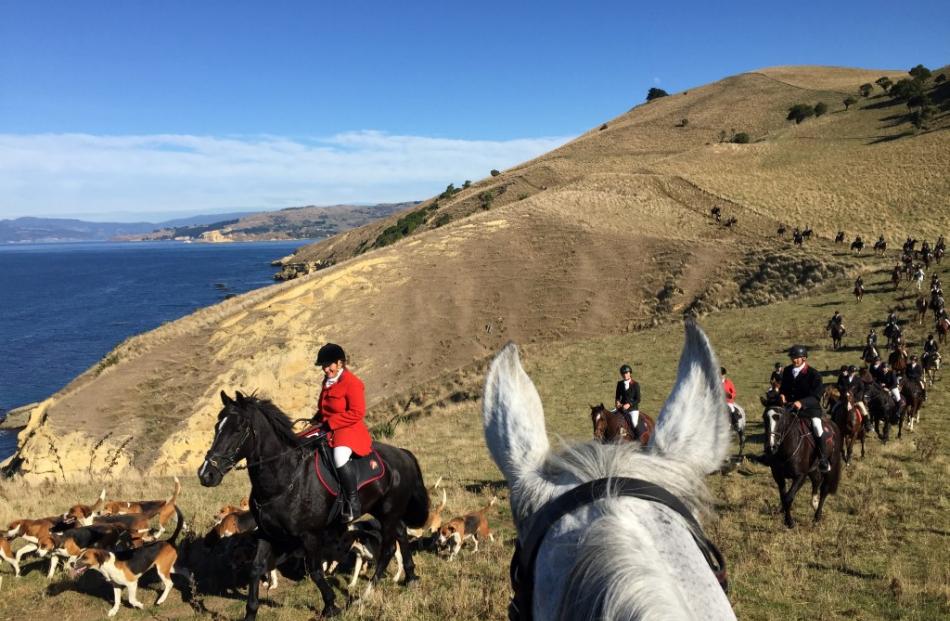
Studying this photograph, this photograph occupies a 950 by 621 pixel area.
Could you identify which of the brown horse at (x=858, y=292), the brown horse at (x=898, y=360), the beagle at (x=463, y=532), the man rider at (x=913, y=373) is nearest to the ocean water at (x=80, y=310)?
the beagle at (x=463, y=532)

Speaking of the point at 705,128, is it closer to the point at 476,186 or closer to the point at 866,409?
the point at 476,186

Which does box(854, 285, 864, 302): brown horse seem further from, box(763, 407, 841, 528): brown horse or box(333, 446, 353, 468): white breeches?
box(333, 446, 353, 468): white breeches

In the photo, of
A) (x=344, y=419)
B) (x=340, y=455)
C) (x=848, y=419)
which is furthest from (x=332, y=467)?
(x=848, y=419)

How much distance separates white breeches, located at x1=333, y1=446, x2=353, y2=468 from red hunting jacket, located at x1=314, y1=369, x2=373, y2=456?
47 millimetres

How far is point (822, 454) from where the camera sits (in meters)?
10.6

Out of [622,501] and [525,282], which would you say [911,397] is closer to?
[622,501]

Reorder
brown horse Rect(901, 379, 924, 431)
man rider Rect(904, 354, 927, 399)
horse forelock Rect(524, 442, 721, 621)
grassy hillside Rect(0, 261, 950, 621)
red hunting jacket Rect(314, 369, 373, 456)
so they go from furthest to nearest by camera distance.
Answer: man rider Rect(904, 354, 927, 399)
brown horse Rect(901, 379, 924, 431)
red hunting jacket Rect(314, 369, 373, 456)
grassy hillside Rect(0, 261, 950, 621)
horse forelock Rect(524, 442, 721, 621)

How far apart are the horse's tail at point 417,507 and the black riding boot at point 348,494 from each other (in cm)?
Result: 135

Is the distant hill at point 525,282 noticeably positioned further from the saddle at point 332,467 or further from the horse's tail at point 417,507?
the saddle at point 332,467

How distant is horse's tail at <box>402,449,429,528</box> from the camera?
9062 mm

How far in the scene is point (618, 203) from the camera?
54031mm

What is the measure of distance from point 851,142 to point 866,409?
65888 millimetres

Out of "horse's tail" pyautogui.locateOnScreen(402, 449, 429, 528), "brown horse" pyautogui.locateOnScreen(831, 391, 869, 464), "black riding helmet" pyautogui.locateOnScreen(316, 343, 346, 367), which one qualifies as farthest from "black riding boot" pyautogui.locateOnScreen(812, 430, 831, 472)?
"black riding helmet" pyautogui.locateOnScreen(316, 343, 346, 367)

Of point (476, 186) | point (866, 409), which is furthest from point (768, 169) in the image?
point (866, 409)
